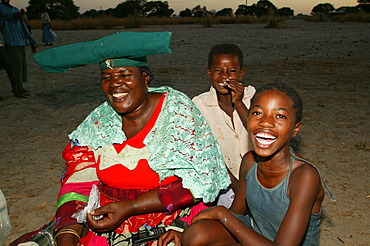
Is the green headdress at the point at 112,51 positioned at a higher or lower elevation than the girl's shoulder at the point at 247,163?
higher

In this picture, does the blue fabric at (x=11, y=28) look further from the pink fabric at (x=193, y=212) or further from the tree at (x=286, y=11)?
the tree at (x=286, y=11)

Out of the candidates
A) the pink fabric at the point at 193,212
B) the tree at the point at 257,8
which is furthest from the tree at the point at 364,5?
the pink fabric at the point at 193,212

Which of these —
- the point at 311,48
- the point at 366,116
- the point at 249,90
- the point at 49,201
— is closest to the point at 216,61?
the point at 249,90

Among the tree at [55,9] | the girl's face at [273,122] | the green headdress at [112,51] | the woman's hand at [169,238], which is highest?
the tree at [55,9]

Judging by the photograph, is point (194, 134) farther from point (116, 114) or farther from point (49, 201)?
point (49, 201)

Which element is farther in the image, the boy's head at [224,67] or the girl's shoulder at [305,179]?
the boy's head at [224,67]

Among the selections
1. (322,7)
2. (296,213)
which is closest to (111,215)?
(296,213)

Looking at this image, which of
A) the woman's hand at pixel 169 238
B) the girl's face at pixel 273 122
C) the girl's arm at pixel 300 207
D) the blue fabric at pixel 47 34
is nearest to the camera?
the girl's arm at pixel 300 207

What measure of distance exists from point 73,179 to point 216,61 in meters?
1.48

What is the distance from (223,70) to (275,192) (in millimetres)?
1356

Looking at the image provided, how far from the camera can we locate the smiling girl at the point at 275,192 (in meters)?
1.81

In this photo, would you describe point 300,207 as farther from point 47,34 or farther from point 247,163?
point 47,34

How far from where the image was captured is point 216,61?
10.0ft

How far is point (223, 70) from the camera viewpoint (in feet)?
10.00
